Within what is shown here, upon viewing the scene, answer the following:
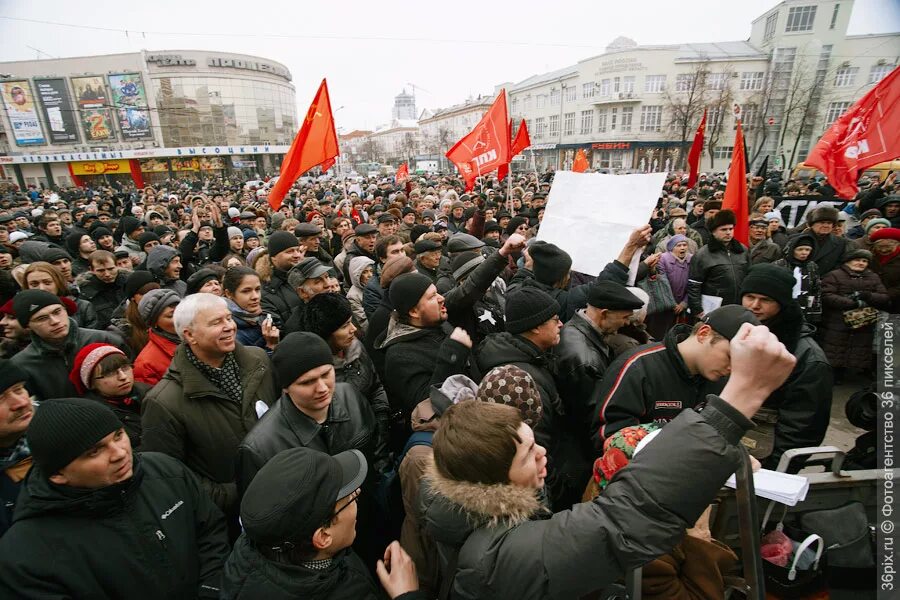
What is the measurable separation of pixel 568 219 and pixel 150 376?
3.64m

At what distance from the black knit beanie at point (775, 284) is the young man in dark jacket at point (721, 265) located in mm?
2440

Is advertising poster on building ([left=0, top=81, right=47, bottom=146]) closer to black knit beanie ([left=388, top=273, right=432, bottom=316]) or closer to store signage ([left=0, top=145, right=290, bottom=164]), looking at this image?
store signage ([left=0, top=145, right=290, bottom=164])

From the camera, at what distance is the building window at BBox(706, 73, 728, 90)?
44950 millimetres

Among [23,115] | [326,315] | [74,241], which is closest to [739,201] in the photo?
[326,315]

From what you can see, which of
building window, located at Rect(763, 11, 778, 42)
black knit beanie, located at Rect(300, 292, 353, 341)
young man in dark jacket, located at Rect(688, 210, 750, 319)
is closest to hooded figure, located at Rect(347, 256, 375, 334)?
black knit beanie, located at Rect(300, 292, 353, 341)

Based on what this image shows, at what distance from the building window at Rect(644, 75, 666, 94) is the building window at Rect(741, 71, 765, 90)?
8.15 metres

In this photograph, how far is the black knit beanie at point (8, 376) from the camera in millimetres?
2066

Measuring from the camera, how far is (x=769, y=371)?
1.14 metres

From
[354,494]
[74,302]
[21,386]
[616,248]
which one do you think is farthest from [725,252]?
[74,302]

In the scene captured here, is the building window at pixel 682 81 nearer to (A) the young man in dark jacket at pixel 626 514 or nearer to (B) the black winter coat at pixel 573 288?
(B) the black winter coat at pixel 573 288

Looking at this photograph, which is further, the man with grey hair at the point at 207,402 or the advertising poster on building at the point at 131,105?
the advertising poster on building at the point at 131,105

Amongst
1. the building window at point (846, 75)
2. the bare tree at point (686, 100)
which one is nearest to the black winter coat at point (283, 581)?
the bare tree at point (686, 100)

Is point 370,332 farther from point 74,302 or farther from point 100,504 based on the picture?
point 74,302

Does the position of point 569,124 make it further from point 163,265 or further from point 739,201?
point 163,265
